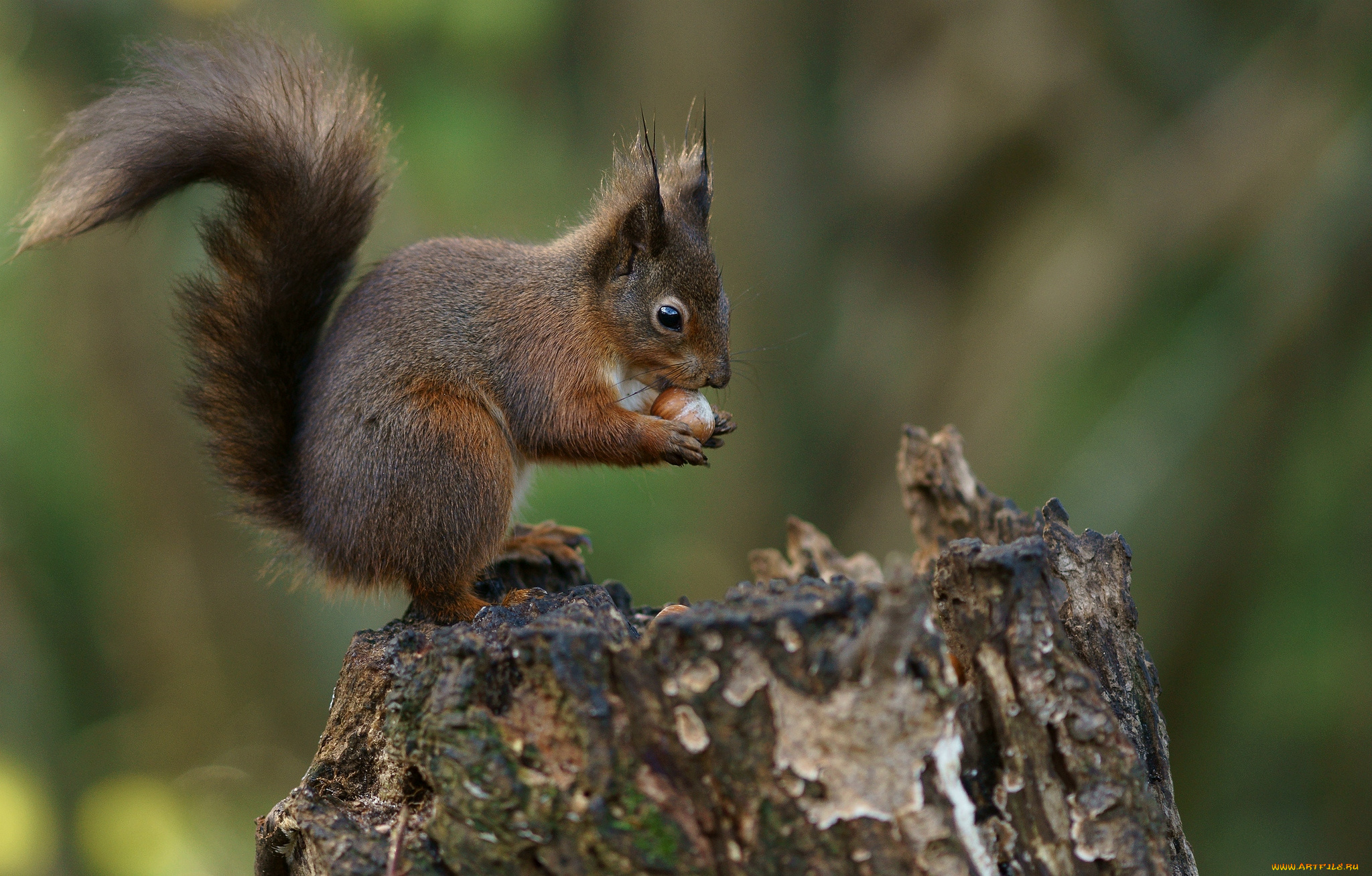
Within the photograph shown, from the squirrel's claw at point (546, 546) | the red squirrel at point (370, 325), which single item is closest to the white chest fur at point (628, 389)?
the red squirrel at point (370, 325)

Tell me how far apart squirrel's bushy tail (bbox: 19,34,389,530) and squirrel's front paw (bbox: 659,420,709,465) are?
84 cm

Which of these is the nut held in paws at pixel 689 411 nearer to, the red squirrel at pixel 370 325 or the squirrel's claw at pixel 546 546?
the red squirrel at pixel 370 325

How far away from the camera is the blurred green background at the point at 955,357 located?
350cm

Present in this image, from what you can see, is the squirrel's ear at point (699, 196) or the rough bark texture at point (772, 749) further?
the squirrel's ear at point (699, 196)

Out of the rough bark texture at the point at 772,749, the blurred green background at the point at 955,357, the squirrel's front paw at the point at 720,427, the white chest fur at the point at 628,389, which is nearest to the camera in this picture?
the rough bark texture at the point at 772,749

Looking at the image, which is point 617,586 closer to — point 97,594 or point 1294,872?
point 1294,872

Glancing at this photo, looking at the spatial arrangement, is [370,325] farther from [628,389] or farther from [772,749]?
[772,749]

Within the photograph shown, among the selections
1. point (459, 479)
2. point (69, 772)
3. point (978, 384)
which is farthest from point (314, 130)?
point (978, 384)

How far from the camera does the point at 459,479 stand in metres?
2.00

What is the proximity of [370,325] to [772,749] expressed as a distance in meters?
1.43

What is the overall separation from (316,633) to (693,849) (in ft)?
10.8

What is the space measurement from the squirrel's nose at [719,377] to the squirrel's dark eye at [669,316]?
14 centimetres

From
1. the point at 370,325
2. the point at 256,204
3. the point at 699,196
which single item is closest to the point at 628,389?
the point at 699,196

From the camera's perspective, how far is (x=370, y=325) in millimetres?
2180
